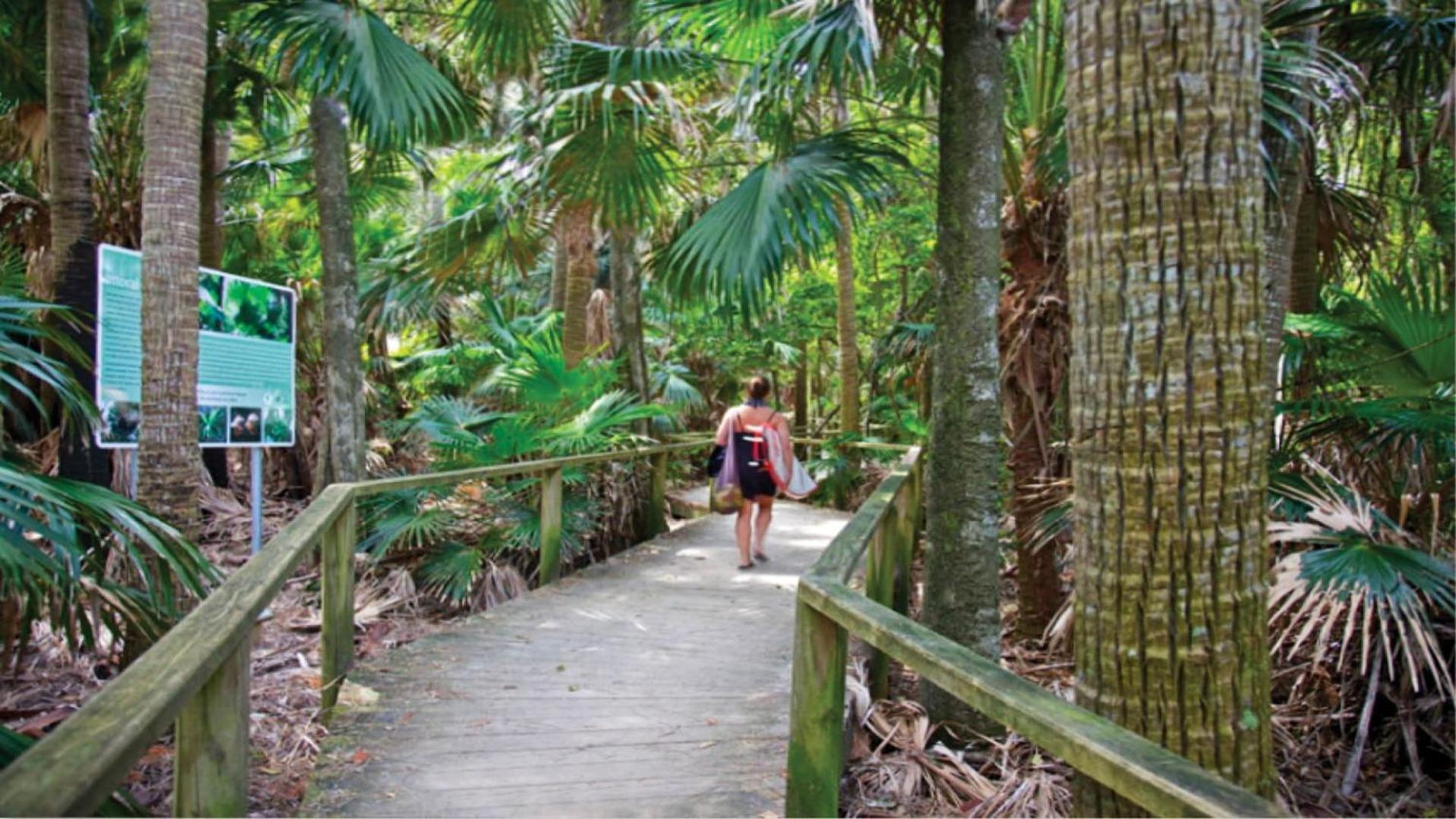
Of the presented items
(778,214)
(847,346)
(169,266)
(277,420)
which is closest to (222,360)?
(277,420)

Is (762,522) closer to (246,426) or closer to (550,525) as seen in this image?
(550,525)

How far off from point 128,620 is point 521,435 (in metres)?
4.10

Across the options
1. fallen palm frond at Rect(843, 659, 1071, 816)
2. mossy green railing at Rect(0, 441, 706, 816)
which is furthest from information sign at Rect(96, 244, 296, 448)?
fallen palm frond at Rect(843, 659, 1071, 816)

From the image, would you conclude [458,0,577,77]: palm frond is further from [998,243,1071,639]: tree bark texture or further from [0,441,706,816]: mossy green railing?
[0,441,706,816]: mossy green railing

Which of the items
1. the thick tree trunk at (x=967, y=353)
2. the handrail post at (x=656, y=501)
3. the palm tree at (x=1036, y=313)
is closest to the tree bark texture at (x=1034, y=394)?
the palm tree at (x=1036, y=313)

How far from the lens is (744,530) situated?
23.6ft

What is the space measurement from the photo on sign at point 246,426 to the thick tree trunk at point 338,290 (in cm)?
161

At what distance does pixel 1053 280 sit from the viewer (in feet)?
19.7

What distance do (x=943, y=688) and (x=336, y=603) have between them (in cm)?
316

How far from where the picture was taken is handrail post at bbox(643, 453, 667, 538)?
8594mm

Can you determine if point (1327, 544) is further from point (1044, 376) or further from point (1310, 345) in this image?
point (1044, 376)

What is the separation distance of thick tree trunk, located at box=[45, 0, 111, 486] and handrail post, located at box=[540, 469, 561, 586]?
2.79 metres

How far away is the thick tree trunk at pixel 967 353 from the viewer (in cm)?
490

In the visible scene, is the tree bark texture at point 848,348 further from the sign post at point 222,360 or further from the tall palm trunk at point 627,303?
the sign post at point 222,360
